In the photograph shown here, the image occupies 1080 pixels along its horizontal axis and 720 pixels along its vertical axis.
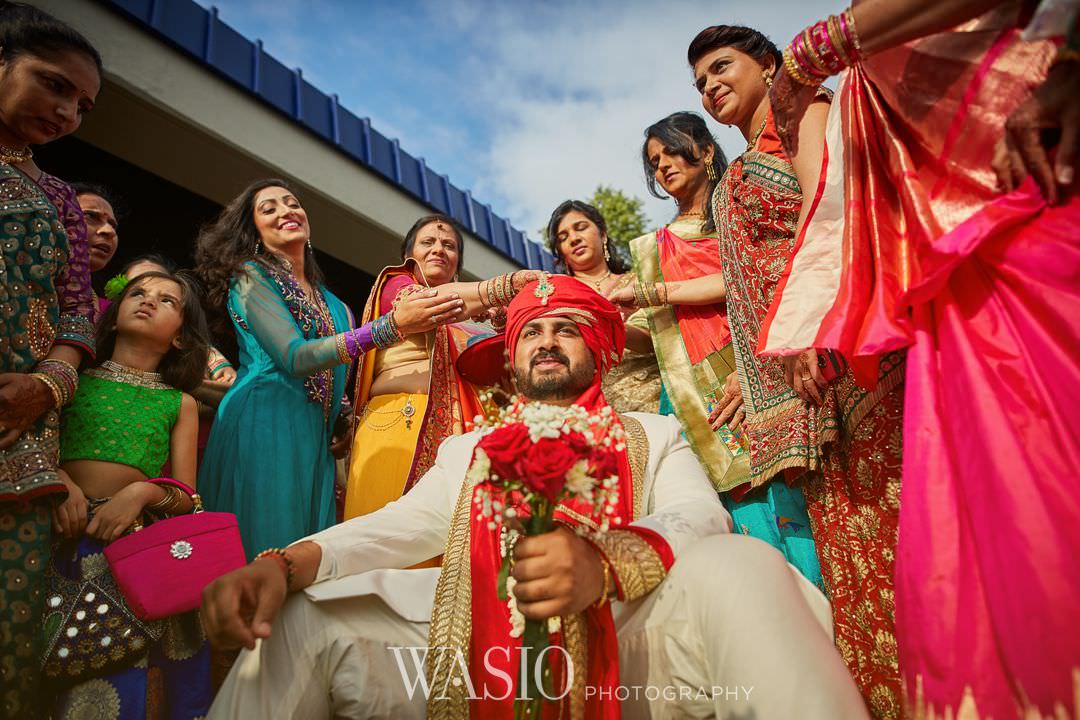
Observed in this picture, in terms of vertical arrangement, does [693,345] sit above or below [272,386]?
below

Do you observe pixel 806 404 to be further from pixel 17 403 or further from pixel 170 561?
pixel 17 403

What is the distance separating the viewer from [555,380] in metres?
2.57

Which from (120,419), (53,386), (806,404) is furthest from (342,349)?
(806,404)

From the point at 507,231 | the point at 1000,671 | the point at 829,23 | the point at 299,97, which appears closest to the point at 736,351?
the point at 829,23

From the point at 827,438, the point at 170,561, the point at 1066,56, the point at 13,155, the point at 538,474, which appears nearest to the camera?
the point at 1066,56

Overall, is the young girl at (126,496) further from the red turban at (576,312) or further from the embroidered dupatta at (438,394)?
the red turban at (576,312)

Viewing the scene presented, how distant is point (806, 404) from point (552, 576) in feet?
4.17

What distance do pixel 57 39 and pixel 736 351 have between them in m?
2.75

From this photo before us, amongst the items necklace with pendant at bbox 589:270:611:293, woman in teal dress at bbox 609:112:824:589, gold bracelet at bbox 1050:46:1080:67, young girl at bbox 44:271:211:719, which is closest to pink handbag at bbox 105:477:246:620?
young girl at bbox 44:271:211:719

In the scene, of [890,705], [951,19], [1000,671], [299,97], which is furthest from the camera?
[299,97]

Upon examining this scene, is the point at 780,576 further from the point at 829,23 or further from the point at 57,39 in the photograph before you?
the point at 57,39

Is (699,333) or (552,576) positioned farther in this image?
(699,333)

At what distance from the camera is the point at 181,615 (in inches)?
99.0

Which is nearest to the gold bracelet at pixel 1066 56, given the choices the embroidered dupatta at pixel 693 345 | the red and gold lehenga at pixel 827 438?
the red and gold lehenga at pixel 827 438
